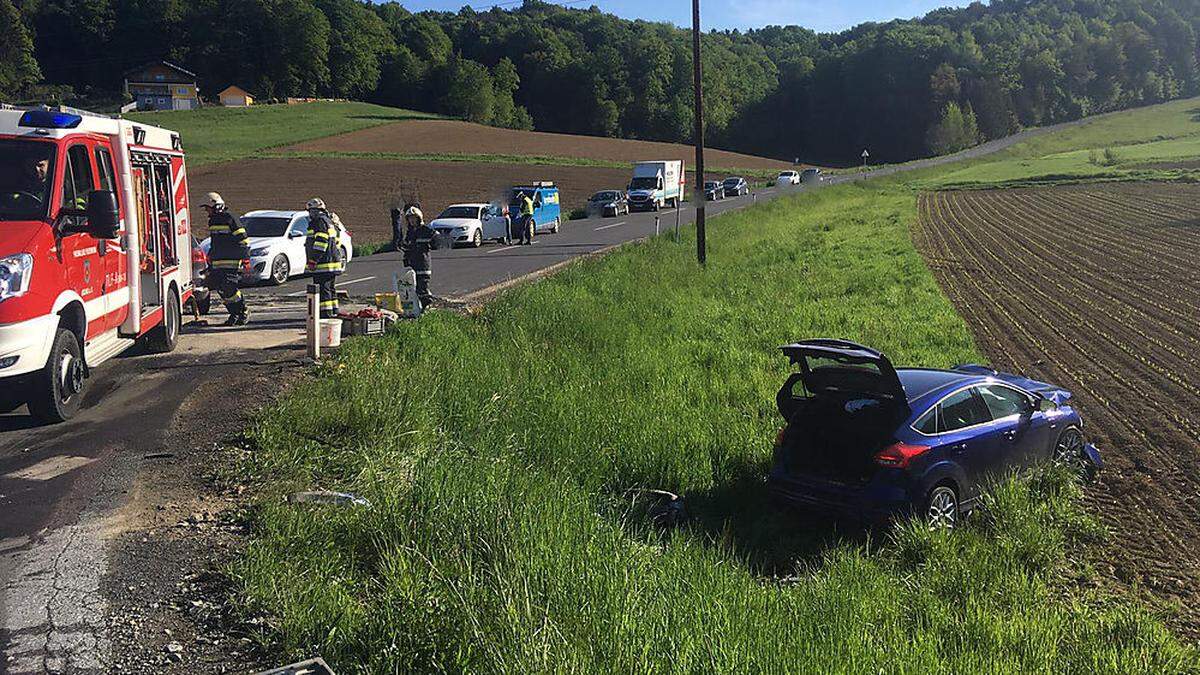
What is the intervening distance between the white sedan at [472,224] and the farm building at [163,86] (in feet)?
255

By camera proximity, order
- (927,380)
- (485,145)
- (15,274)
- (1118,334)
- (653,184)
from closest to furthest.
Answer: (15,274) → (927,380) → (1118,334) → (653,184) → (485,145)

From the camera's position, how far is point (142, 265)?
444 inches

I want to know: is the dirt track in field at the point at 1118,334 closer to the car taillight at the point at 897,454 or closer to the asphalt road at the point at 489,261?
the car taillight at the point at 897,454

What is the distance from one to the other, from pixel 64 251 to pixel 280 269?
535 inches

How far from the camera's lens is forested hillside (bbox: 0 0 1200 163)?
112m

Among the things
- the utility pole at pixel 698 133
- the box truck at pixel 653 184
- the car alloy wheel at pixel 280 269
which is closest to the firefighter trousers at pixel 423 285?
the car alloy wheel at pixel 280 269

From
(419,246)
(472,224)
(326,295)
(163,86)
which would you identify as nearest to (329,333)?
(326,295)

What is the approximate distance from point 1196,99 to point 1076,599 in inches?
6068

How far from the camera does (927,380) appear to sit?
9172 mm

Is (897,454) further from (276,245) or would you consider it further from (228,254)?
(276,245)

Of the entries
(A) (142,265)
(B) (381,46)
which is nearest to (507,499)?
(A) (142,265)

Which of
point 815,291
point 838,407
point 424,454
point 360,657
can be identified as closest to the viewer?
point 360,657

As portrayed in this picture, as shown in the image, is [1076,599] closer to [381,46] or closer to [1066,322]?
[1066,322]

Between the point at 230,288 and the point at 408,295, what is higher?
the point at 230,288
